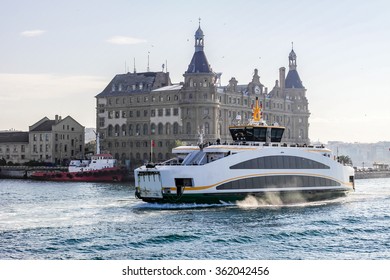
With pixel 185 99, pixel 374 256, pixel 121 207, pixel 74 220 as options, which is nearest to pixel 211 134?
pixel 185 99

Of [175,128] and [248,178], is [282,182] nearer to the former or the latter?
[248,178]

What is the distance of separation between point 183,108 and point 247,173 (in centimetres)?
5136

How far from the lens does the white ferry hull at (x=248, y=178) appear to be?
41812 mm

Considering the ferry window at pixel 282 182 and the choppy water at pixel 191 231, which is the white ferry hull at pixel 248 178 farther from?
the choppy water at pixel 191 231

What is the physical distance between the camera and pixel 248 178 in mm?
43656

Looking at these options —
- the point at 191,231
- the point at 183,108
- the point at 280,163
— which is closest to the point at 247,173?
the point at 280,163

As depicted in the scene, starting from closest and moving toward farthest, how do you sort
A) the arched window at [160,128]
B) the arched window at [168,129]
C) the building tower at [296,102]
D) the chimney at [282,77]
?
the arched window at [168,129], the arched window at [160,128], the building tower at [296,102], the chimney at [282,77]

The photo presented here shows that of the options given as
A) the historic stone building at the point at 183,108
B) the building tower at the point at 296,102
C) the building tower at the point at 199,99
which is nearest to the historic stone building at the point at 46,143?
the historic stone building at the point at 183,108

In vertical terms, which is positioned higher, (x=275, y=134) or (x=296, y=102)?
(x=296, y=102)

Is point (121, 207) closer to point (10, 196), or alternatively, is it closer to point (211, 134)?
point (10, 196)

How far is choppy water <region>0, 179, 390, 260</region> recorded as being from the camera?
27359 mm

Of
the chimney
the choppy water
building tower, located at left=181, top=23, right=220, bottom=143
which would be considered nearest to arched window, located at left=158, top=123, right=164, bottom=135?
building tower, located at left=181, top=23, right=220, bottom=143

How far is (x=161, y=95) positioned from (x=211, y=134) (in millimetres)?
9919

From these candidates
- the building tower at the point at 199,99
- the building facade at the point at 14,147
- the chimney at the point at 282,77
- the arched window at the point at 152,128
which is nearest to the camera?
the building tower at the point at 199,99
